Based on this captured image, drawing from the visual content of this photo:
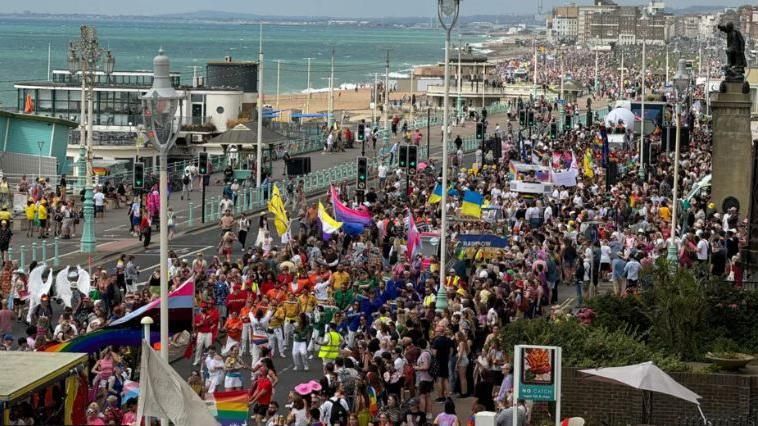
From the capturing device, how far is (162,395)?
17266mm

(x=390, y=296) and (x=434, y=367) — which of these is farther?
(x=390, y=296)

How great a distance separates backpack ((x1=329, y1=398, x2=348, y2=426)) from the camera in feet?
72.0

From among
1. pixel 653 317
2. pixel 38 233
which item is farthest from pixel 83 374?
pixel 38 233

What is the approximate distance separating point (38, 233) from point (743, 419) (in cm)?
2778

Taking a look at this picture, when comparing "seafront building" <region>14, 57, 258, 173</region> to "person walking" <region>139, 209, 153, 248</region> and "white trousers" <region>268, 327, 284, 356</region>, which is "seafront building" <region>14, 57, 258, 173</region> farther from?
"white trousers" <region>268, 327, 284, 356</region>

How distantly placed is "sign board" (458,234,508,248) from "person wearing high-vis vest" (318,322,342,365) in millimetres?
9432

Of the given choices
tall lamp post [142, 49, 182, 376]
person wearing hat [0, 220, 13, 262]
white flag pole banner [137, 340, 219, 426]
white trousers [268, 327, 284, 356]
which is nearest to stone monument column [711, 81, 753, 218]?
white trousers [268, 327, 284, 356]

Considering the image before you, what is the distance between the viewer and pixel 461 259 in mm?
35062

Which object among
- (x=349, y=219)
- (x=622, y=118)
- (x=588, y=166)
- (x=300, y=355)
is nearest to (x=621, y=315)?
(x=300, y=355)

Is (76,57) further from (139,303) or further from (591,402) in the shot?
(591,402)

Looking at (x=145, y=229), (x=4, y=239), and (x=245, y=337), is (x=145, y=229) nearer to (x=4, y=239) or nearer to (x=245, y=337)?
(x=4, y=239)

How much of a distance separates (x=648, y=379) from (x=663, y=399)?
1.89 metres

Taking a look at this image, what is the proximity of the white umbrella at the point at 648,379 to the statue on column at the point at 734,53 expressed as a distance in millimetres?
20568

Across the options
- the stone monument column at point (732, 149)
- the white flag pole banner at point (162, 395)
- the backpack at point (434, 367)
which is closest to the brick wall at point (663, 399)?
the backpack at point (434, 367)
